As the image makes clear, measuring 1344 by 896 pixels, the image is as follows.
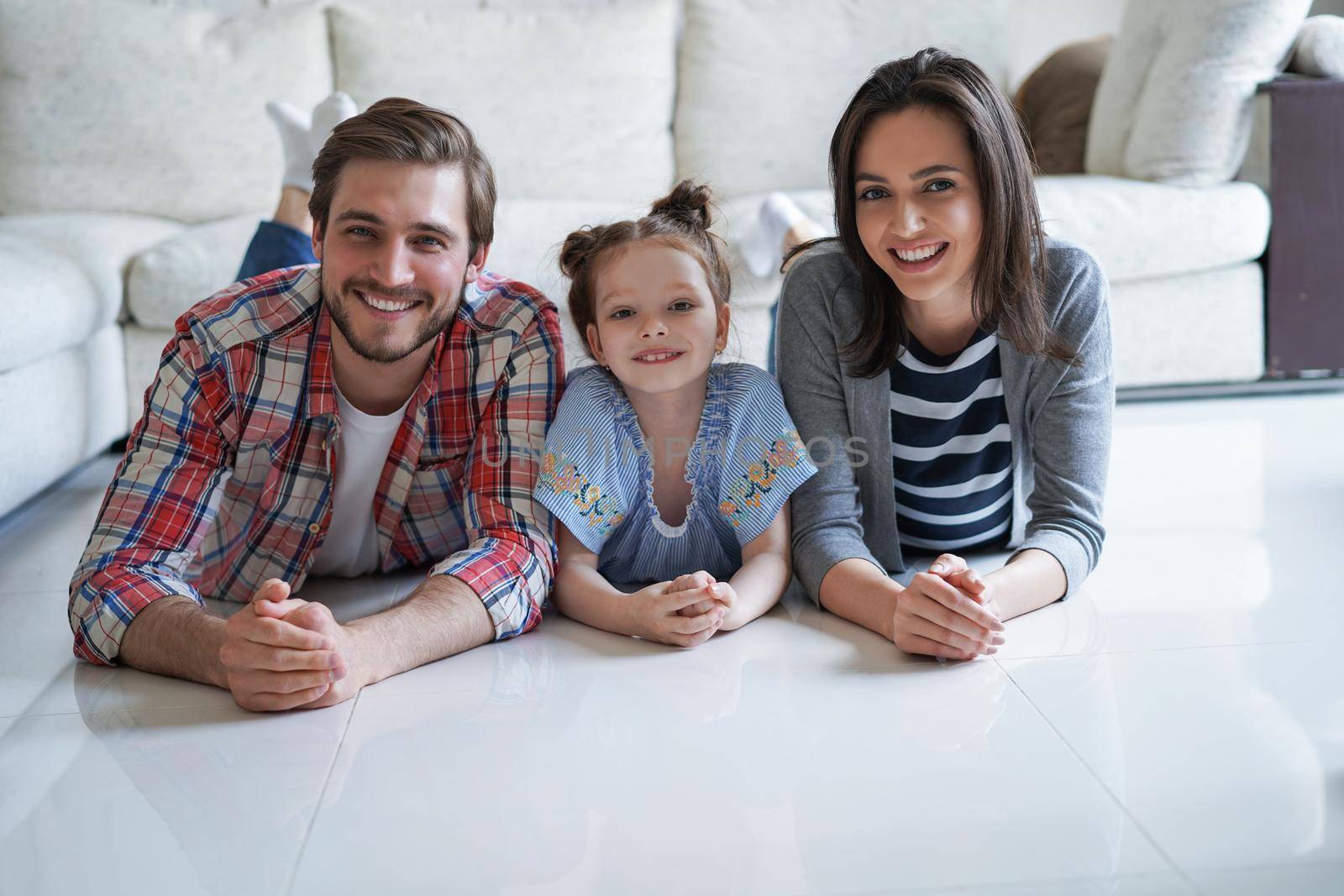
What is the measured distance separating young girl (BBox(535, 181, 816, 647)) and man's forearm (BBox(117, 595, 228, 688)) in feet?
Result: 1.38

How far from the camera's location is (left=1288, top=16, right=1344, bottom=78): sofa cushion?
2705 millimetres

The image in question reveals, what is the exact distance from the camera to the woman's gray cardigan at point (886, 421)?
5.18ft

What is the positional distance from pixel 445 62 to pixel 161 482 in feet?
6.18

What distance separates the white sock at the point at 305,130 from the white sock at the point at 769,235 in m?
0.85

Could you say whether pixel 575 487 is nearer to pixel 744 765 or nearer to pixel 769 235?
pixel 744 765

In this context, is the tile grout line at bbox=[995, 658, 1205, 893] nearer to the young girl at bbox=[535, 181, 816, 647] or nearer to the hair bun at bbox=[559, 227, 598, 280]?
the young girl at bbox=[535, 181, 816, 647]

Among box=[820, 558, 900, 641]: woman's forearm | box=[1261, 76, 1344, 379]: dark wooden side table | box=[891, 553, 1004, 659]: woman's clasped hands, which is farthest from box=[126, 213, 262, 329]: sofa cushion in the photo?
box=[1261, 76, 1344, 379]: dark wooden side table

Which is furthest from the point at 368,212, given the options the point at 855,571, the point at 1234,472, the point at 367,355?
the point at 1234,472

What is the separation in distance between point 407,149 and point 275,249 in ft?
2.68

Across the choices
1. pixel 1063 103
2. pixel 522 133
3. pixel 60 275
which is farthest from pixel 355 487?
pixel 1063 103

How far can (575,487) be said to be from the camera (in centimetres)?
155

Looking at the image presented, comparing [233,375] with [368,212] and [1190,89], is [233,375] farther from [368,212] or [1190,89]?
[1190,89]

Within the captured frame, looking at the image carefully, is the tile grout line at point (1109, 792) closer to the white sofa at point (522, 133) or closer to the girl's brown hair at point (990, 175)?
the girl's brown hair at point (990, 175)

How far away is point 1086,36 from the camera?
377 cm
